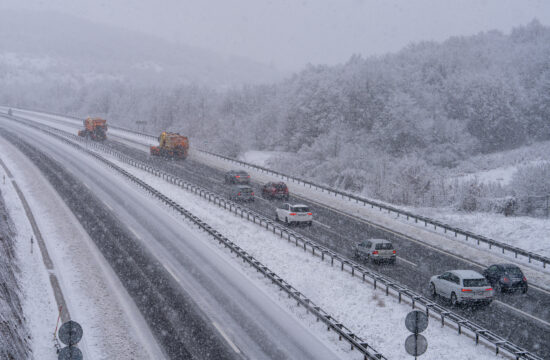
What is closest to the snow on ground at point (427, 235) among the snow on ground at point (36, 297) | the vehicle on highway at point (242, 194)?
the vehicle on highway at point (242, 194)

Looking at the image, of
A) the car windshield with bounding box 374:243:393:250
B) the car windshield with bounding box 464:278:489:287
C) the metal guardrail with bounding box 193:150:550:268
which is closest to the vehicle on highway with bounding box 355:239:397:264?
the car windshield with bounding box 374:243:393:250

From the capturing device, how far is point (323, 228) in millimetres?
31344

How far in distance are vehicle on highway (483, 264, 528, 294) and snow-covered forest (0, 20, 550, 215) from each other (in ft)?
54.9

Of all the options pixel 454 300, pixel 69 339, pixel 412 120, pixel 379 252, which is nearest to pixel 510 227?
pixel 379 252

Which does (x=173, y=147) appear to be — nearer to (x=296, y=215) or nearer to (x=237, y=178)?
(x=237, y=178)

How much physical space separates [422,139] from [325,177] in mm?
20280

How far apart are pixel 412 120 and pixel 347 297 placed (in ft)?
182

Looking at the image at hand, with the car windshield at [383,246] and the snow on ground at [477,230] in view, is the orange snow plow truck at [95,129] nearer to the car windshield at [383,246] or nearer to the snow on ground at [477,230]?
the snow on ground at [477,230]

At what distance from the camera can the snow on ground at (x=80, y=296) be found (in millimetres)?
15828

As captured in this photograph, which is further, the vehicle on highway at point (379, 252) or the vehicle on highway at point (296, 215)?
the vehicle on highway at point (296, 215)

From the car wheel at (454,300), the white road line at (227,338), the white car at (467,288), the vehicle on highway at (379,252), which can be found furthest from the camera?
the vehicle on highway at (379,252)

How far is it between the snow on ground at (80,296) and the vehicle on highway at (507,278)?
14416 mm

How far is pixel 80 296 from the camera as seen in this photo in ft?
64.8

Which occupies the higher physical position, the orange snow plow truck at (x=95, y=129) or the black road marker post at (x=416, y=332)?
the orange snow plow truck at (x=95, y=129)
